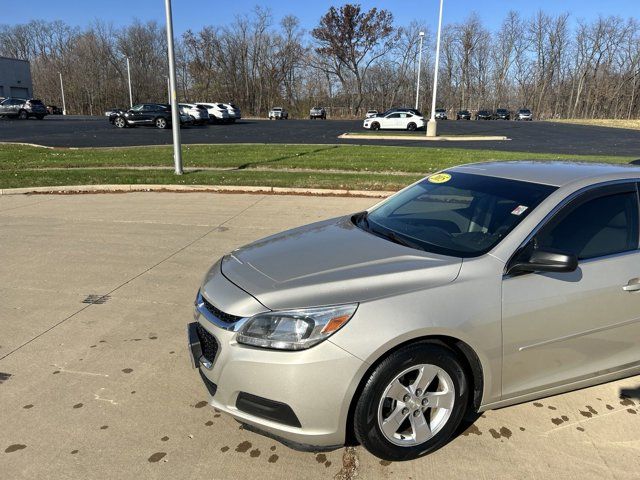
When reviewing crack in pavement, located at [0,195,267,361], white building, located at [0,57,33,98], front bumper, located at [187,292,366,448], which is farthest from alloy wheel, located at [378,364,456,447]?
white building, located at [0,57,33,98]

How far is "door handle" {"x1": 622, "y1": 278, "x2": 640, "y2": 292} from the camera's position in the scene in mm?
2896

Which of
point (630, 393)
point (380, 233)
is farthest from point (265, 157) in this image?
point (630, 393)

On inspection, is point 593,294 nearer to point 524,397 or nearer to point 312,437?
point 524,397

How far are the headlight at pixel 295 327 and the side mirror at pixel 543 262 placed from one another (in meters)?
0.96

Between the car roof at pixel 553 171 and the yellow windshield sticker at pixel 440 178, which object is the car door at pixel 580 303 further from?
the yellow windshield sticker at pixel 440 178

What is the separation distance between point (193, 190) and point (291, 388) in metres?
9.29

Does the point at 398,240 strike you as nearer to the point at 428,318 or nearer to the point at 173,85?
the point at 428,318

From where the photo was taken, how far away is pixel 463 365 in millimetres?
2619

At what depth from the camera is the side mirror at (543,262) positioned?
2.55 metres

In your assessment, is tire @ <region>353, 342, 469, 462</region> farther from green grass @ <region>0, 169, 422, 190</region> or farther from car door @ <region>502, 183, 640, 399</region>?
green grass @ <region>0, 169, 422, 190</region>

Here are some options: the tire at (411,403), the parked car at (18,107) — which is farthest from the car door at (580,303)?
the parked car at (18,107)

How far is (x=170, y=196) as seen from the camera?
10328mm

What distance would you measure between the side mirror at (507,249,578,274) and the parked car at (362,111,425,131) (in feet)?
122

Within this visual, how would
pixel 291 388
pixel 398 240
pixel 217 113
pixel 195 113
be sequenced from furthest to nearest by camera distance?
1. pixel 217 113
2. pixel 195 113
3. pixel 398 240
4. pixel 291 388
